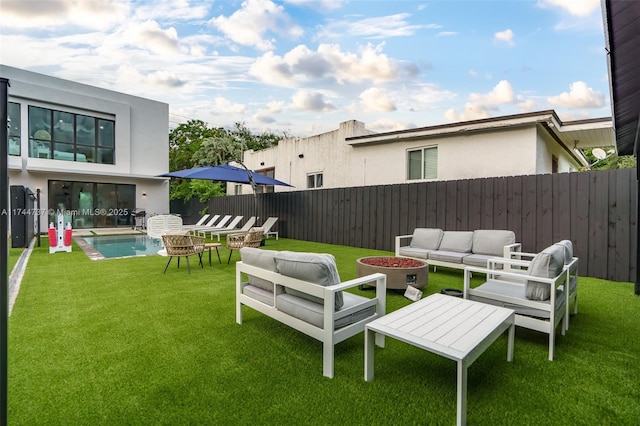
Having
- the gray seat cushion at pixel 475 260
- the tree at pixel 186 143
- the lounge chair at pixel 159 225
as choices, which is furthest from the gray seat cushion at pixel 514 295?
the tree at pixel 186 143

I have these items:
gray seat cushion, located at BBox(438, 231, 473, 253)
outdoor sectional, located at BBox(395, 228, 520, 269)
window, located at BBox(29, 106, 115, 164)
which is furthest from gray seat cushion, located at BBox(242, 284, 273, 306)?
window, located at BBox(29, 106, 115, 164)

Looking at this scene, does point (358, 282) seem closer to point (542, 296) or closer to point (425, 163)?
point (542, 296)

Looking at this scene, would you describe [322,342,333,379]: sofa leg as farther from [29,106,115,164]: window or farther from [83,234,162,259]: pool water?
[29,106,115,164]: window

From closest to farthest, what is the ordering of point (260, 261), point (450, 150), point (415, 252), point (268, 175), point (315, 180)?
point (260, 261) < point (415, 252) < point (450, 150) < point (315, 180) < point (268, 175)

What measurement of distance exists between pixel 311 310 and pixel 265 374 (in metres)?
0.60

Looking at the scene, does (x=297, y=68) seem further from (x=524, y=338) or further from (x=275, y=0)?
(x=524, y=338)

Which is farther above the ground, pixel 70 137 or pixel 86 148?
pixel 70 137

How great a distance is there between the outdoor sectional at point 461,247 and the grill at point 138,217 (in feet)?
51.0

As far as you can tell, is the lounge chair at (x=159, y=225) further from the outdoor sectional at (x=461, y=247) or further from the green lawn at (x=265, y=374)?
the outdoor sectional at (x=461, y=247)

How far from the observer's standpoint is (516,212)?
22.3 ft

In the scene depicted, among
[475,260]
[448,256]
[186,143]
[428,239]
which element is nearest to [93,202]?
[186,143]

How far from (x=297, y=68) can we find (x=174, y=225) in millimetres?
7751

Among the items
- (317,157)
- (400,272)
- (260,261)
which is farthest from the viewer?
(317,157)

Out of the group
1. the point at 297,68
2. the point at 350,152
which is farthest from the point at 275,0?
the point at 350,152
